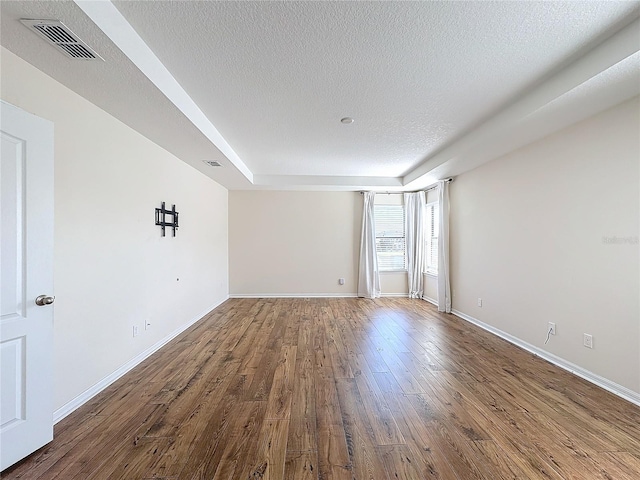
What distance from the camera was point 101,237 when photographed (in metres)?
2.56

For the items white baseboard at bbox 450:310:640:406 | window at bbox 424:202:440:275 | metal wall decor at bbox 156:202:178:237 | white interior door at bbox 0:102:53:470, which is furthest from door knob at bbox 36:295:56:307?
window at bbox 424:202:440:275

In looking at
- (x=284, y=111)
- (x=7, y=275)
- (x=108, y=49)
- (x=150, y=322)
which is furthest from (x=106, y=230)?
(x=284, y=111)

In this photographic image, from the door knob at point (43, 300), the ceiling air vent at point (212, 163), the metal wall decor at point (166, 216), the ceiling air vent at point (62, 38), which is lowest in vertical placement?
the door knob at point (43, 300)

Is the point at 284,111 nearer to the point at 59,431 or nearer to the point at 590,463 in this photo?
the point at 59,431

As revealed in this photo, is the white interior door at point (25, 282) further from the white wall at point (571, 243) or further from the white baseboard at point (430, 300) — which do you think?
the white baseboard at point (430, 300)

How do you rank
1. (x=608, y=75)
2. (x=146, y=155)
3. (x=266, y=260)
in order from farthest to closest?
(x=266, y=260) → (x=146, y=155) → (x=608, y=75)

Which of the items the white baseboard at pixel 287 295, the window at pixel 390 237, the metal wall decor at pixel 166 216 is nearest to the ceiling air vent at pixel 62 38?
the metal wall decor at pixel 166 216

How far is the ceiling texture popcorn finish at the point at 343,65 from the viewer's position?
171cm

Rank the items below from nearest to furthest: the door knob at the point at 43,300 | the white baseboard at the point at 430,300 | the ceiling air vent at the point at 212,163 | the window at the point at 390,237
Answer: the door knob at the point at 43,300, the ceiling air vent at the point at 212,163, the white baseboard at the point at 430,300, the window at the point at 390,237

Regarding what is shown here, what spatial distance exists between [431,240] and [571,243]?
10.8 feet

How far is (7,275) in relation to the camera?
1.66 m

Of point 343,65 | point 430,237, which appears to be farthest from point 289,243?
point 343,65

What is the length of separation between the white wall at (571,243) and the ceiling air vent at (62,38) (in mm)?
3973

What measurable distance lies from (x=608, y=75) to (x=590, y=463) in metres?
2.51
